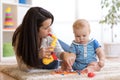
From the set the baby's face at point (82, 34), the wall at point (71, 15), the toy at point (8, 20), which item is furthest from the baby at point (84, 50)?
the wall at point (71, 15)

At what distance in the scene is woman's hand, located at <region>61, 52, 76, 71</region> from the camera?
1416 millimetres

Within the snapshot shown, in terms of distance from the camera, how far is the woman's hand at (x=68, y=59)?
142 centimetres

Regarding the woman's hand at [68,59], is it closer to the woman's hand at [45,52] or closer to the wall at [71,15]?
the woman's hand at [45,52]

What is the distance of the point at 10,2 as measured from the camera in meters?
2.65

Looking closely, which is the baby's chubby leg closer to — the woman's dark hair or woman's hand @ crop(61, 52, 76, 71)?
woman's hand @ crop(61, 52, 76, 71)

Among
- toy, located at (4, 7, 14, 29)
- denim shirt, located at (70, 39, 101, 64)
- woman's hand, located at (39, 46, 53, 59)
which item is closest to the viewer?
woman's hand, located at (39, 46, 53, 59)

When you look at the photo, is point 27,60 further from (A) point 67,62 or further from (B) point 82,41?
(B) point 82,41

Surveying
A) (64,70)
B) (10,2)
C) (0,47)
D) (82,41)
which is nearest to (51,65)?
(64,70)

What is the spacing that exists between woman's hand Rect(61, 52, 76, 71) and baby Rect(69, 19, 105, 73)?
5cm

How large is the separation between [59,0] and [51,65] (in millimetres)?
1795

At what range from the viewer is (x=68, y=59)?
142 centimetres

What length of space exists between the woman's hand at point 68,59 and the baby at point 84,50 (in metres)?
0.05

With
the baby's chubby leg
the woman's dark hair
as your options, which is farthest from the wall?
the baby's chubby leg

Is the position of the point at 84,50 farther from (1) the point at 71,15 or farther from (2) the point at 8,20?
(1) the point at 71,15
